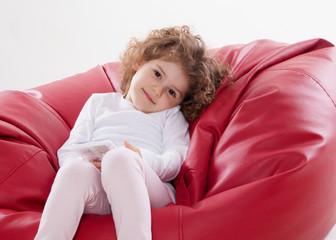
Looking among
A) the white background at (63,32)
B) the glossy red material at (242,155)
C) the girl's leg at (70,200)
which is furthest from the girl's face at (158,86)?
the white background at (63,32)

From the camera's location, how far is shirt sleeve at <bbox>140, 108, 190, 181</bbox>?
1.62 meters

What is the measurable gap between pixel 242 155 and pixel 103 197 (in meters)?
0.49

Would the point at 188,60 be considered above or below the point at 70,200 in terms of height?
above

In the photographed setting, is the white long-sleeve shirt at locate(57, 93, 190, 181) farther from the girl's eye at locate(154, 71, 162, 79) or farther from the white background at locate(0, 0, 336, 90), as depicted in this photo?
the white background at locate(0, 0, 336, 90)

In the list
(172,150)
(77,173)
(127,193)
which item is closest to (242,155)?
(172,150)

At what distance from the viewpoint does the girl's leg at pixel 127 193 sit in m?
1.24

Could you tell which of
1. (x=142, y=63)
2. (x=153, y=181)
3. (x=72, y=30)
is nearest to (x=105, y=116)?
(x=142, y=63)

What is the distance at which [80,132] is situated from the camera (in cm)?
179

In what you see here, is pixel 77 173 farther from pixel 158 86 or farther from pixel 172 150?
pixel 158 86

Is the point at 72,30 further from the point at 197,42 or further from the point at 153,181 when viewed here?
the point at 153,181

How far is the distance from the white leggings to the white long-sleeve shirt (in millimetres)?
327

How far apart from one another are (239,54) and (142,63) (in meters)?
0.45

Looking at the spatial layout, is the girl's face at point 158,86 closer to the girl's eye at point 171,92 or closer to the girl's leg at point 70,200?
the girl's eye at point 171,92

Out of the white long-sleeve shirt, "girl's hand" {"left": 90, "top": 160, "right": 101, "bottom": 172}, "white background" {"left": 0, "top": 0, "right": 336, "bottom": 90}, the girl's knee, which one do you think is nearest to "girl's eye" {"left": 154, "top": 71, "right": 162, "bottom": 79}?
the white long-sleeve shirt
